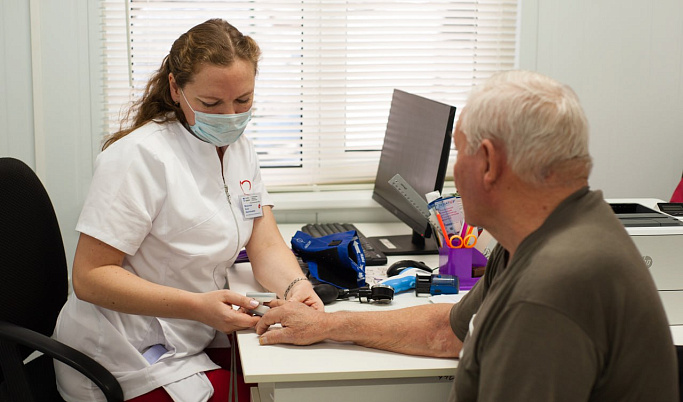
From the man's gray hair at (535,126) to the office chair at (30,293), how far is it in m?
1.13

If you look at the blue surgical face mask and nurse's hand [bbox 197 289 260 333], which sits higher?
the blue surgical face mask

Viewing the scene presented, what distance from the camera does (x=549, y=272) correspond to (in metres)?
1.05

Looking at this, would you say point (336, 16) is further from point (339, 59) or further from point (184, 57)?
point (184, 57)

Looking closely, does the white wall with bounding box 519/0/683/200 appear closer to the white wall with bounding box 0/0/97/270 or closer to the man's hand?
the white wall with bounding box 0/0/97/270

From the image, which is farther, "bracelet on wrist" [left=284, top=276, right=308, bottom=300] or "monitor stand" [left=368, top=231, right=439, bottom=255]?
"monitor stand" [left=368, top=231, right=439, bottom=255]

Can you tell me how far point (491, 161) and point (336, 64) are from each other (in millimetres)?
2046

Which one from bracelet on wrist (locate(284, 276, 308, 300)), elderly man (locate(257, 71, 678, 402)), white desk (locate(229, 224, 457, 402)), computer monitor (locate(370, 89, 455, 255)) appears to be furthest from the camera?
computer monitor (locate(370, 89, 455, 255))

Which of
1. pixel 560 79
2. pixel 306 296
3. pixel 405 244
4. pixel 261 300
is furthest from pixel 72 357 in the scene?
pixel 560 79

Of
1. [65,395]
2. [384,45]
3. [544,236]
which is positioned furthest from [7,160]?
[384,45]

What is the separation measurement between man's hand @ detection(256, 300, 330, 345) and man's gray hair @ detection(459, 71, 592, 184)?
0.63 m

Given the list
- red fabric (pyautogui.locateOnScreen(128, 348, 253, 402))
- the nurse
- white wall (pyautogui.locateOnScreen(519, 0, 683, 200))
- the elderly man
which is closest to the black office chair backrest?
the nurse

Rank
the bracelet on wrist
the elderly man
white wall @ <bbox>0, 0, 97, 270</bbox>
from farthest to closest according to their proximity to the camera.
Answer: white wall @ <bbox>0, 0, 97, 270</bbox>, the bracelet on wrist, the elderly man

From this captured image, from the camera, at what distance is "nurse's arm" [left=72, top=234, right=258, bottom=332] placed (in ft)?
5.67

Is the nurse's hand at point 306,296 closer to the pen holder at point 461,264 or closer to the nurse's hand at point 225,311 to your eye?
the nurse's hand at point 225,311
